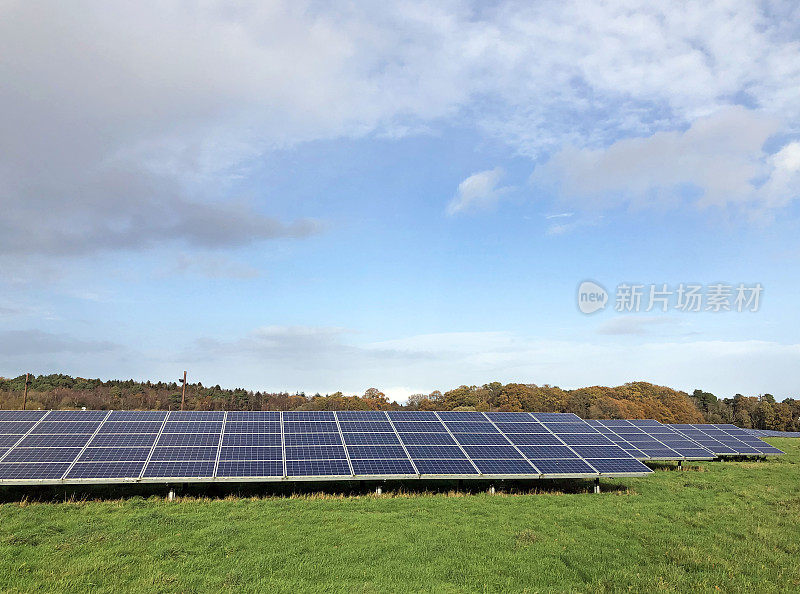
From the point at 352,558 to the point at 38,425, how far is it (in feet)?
77.2

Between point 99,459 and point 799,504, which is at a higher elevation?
point 99,459

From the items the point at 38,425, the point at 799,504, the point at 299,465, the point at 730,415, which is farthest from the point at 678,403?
the point at 38,425

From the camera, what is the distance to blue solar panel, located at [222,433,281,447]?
95.3 ft

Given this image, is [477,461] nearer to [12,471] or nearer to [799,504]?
[799,504]

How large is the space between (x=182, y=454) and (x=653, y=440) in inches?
1581

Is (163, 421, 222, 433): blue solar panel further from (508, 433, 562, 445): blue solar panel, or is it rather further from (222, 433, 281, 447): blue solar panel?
(508, 433, 562, 445): blue solar panel

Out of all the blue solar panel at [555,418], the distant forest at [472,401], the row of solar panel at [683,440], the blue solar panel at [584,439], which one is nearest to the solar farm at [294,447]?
the blue solar panel at [584,439]

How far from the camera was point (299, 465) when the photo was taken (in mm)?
26922

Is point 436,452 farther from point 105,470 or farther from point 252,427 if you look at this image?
point 105,470

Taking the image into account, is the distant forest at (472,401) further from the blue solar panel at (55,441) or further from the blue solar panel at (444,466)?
the blue solar panel at (55,441)

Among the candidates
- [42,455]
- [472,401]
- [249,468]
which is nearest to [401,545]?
[249,468]

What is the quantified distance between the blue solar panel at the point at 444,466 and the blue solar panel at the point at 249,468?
7.62m

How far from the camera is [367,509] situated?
24094mm

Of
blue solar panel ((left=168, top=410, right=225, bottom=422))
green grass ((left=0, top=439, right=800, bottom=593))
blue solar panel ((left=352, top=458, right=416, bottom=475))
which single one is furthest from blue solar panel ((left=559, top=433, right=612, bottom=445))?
blue solar panel ((left=168, top=410, right=225, bottom=422))
